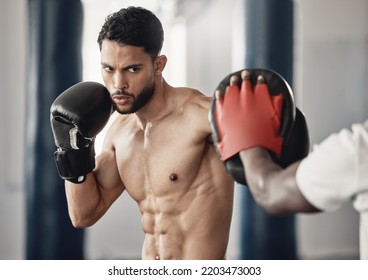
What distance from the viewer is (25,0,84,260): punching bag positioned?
2.30 meters

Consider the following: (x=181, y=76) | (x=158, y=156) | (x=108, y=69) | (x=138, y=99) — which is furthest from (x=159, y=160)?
(x=181, y=76)

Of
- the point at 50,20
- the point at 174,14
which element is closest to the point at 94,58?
the point at 50,20

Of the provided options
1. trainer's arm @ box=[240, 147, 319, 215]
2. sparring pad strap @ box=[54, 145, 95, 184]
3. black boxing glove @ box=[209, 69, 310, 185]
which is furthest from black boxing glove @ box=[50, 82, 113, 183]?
trainer's arm @ box=[240, 147, 319, 215]

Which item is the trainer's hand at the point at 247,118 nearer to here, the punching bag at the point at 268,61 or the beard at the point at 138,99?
the beard at the point at 138,99

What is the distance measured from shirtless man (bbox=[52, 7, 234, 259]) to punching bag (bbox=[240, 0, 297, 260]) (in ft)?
2.50

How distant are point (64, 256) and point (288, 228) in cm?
95

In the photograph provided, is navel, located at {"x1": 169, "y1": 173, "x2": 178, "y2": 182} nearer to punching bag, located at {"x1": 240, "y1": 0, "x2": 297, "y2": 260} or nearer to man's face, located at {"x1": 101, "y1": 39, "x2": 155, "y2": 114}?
man's face, located at {"x1": 101, "y1": 39, "x2": 155, "y2": 114}

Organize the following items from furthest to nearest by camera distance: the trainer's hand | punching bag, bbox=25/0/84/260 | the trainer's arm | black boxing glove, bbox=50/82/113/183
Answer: punching bag, bbox=25/0/84/260
black boxing glove, bbox=50/82/113/183
the trainer's hand
the trainer's arm

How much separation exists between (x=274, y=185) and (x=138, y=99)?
2.41ft

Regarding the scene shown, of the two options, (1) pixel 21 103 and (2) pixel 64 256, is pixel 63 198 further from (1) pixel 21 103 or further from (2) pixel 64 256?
(1) pixel 21 103

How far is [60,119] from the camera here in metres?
1.56

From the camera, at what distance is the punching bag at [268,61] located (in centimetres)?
233

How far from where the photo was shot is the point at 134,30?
5.15 feet

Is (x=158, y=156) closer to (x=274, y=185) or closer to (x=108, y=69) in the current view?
(x=108, y=69)
